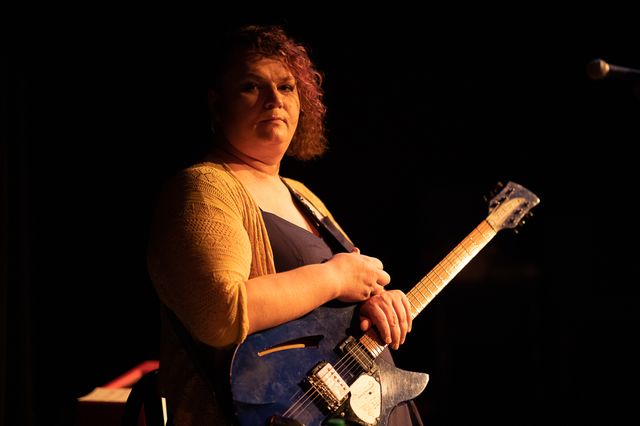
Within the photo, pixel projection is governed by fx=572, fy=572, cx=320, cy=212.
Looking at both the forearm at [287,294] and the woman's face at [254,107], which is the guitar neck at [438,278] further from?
the woman's face at [254,107]

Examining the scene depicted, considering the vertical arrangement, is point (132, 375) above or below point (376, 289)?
below

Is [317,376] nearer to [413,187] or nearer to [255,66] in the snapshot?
[255,66]

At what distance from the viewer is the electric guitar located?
4.15 ft

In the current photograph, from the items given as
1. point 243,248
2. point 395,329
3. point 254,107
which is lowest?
point 395,329

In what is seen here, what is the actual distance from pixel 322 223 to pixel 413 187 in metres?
1.91

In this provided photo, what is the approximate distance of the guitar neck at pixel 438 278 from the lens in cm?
154

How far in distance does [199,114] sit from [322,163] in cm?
157

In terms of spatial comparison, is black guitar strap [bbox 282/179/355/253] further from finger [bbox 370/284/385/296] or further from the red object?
the red object

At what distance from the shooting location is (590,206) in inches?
155

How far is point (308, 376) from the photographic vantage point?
53.4 inches

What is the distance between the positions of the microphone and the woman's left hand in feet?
2.86

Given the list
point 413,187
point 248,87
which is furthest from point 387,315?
point 413,187

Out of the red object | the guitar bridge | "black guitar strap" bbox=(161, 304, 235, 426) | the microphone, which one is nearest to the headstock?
the microphone

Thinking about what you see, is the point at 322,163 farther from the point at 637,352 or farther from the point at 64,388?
the point at 637,352
